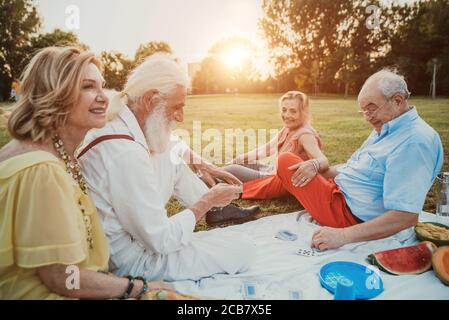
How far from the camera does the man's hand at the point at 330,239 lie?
92.3 inches

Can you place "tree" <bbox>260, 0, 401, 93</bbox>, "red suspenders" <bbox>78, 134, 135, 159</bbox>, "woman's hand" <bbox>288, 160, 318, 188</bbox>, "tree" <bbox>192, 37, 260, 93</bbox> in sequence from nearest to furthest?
"red suspenders" <bbox>78, 134, 135, 159</bbox>, "woman's hand" <bbox>288, 160, 318, 188</bbox>, "tree" <bbox>192, 37, 260, 93</bbox>, "tree" <bbox>260, 0, 401, 93</bbox>

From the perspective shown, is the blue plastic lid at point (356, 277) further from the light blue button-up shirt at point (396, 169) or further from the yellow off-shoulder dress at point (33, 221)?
the yellow off-shoulder dress at point (33, 221)

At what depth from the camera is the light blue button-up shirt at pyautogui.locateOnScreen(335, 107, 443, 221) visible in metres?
2.14

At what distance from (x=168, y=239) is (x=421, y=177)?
1.60m

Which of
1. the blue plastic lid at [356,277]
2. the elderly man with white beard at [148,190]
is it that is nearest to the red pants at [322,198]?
the blue plastic lid at [356,277]

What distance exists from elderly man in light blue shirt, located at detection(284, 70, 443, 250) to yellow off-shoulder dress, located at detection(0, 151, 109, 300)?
1699mm

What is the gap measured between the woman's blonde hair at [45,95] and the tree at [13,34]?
163 cm

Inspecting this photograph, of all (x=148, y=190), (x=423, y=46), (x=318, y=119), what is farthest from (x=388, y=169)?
(x=318, y=119)

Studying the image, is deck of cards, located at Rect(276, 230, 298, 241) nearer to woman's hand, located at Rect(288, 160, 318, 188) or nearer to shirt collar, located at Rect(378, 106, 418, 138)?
woman's hand, located at Rect(288, 160, 318, 188)

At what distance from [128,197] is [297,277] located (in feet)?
3.78

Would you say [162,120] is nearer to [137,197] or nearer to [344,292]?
[137,197]

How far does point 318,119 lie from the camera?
9188 millimetres

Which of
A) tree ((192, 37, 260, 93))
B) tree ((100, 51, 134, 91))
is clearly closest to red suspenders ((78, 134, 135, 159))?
tree ((100, 51, 134, 91))
